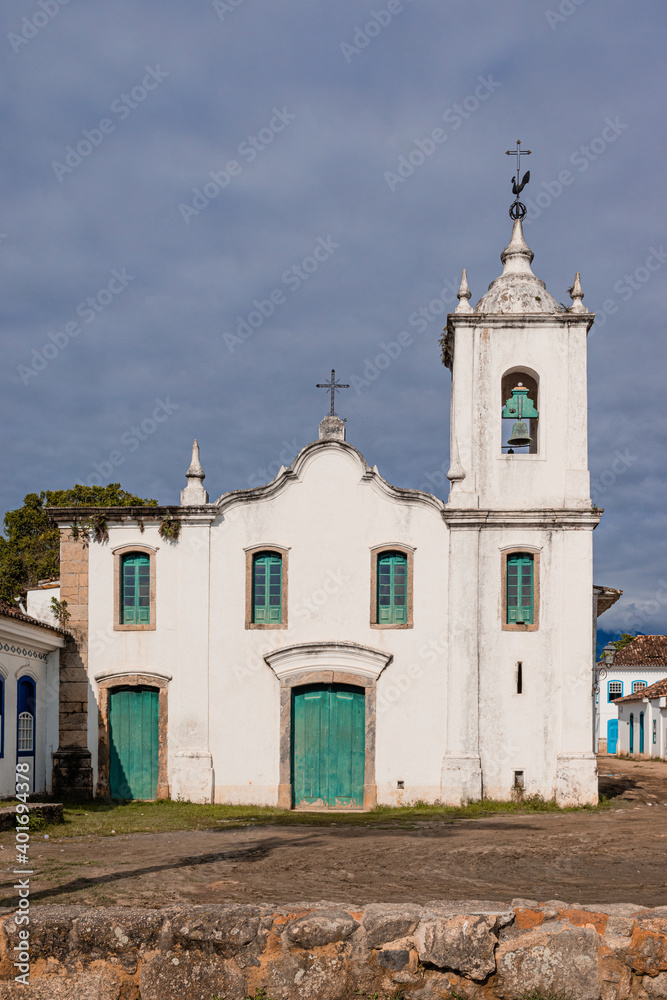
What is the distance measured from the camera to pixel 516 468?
18.2m

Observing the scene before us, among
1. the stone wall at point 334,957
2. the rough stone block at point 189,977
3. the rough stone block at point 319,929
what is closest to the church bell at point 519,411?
the stone wall at point 334,957

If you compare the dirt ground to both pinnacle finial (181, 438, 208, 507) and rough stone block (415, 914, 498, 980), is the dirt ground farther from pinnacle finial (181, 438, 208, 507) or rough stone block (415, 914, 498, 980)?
pinnacle finial (181, 438, 208, 507)

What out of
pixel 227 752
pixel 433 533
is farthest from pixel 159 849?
pixel 433 533

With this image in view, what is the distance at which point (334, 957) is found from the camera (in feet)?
19.0

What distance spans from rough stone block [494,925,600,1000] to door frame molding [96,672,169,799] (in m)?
12.8

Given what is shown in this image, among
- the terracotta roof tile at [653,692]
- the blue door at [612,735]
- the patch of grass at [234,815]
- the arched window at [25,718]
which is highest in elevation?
the arched window at [25,718]

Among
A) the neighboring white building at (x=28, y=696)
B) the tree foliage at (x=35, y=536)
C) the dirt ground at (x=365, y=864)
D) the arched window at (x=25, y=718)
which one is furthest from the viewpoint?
the tree foliage at (x=35, y=536)

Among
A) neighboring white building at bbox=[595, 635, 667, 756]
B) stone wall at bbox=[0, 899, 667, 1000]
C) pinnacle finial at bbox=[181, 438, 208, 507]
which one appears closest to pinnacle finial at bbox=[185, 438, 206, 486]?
pinnacle finial at bbox=[181, 438, 208, 507]

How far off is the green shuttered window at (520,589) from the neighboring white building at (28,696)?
8856 millimetres

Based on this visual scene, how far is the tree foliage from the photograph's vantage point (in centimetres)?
3528

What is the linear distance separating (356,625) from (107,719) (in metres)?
5.28

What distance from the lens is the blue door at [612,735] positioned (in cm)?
4259

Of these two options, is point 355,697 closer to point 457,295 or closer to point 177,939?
point 457,295

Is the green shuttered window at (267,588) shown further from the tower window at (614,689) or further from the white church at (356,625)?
the tower window at (614,689)
